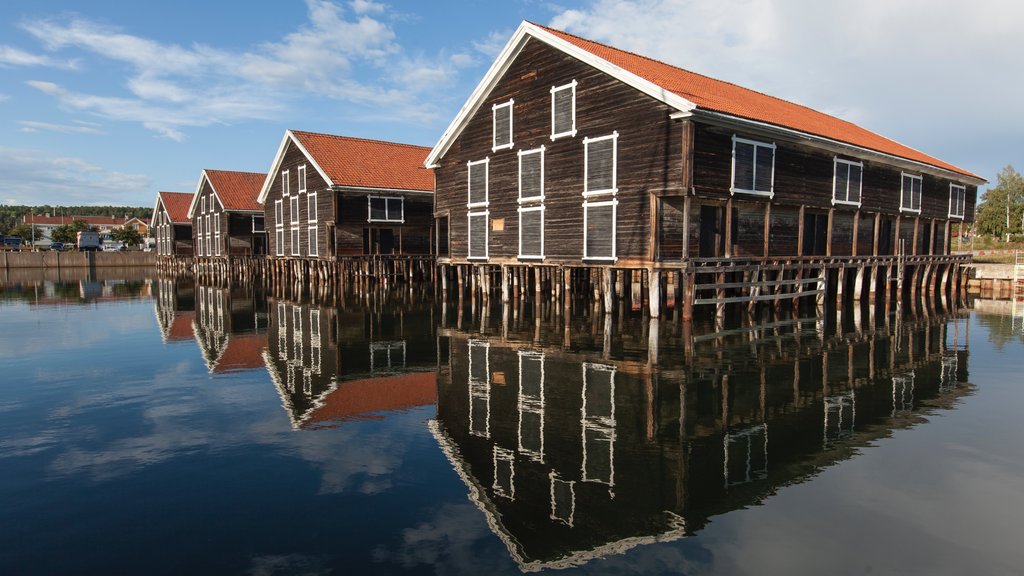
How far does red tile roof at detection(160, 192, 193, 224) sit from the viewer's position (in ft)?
196

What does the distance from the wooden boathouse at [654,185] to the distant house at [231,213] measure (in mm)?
25954

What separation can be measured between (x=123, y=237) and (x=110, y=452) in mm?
98775

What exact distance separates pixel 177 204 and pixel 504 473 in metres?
65.1

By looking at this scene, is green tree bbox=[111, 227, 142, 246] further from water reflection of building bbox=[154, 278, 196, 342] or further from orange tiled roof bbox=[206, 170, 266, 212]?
water reflection of building bbox=[154, 278, 196, 342]

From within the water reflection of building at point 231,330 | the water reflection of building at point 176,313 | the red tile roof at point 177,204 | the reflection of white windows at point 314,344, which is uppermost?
A: the red tile roof at point 177,204

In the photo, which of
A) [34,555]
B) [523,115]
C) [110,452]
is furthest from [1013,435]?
[523,115]

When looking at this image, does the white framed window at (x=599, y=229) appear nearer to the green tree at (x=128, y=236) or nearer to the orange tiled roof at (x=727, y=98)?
the orange tiled roof at (x=727, y=98)

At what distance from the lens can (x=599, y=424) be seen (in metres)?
8.13

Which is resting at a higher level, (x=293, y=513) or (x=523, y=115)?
A: (x=523, y=115)

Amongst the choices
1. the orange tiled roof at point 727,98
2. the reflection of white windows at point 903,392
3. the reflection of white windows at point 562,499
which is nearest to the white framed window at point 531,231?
the orange tiled roof at point 727,98

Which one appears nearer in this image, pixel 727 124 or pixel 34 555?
pixel 34 555

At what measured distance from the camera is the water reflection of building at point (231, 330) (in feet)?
44.1

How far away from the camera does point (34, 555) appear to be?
480 centimetres

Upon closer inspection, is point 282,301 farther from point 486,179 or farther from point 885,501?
point 885,501
